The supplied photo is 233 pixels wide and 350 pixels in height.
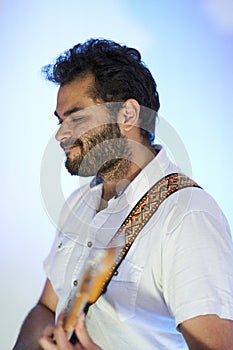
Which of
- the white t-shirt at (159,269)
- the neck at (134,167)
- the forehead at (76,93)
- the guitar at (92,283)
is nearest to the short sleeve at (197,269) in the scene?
the white t-shirt at (159,269)

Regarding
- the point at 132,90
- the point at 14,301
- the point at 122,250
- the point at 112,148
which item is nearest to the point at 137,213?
the point at 122,250

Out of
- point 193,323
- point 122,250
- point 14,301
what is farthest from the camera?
point 14,301

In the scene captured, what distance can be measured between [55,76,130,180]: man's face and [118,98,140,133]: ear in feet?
0.04

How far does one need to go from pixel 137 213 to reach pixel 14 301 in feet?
2.93

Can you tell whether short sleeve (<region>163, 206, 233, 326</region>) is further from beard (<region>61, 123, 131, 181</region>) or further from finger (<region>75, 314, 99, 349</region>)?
beard (<region>61, 123, 131, 181</region>)

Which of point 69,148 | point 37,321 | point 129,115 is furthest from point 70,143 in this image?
point 37,321

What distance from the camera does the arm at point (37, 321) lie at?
1.05 m

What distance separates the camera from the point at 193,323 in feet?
2.50

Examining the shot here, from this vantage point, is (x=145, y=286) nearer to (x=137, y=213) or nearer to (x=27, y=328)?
(x=137, y=213)

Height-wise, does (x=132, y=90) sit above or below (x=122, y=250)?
above

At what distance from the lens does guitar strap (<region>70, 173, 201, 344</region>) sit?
89 cm

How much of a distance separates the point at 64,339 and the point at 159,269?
17 centimetres

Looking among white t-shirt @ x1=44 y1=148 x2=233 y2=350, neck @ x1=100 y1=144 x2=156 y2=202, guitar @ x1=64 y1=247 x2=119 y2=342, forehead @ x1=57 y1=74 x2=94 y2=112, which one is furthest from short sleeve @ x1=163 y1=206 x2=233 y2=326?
forehead @ x1=57 y1=74 x2=94 y2=112

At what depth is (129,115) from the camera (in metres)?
1.04
